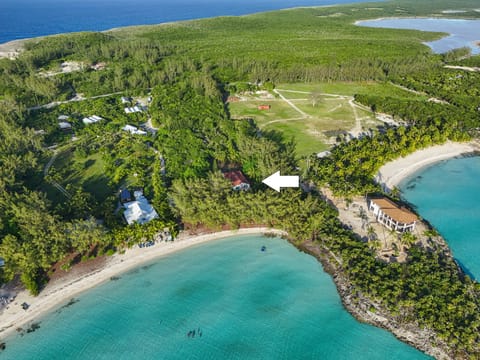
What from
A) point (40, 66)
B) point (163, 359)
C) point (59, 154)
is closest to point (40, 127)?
point (59, 154)

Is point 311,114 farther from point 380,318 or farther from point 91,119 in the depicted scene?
point 380,318

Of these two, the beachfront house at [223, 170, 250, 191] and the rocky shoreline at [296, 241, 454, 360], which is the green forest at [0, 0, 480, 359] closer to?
the rocky shoreline at [296, 241, 454, 360]

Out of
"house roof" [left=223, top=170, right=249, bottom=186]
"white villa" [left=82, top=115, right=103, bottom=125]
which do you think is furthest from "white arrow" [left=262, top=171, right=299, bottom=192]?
"white villa" [left=82, top=115, right=103, bottom=125]

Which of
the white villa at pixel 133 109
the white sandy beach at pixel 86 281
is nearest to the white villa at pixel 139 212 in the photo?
the white sandy beach at pixel 86 281

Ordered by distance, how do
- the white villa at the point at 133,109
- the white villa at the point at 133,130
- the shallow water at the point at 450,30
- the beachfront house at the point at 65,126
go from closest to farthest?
the white villa at the point at 133,130 < the beachfront house at the point at 65,126 < the white villa at the point at 133,109 < the shallow water at the point at 450,30

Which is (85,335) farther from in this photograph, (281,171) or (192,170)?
(281,171)

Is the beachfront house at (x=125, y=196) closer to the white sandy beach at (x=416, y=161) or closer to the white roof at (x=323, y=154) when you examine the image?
the white roof at (x=323, y=154)

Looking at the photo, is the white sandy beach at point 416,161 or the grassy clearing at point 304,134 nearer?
the white sandy beach at point 416,161
